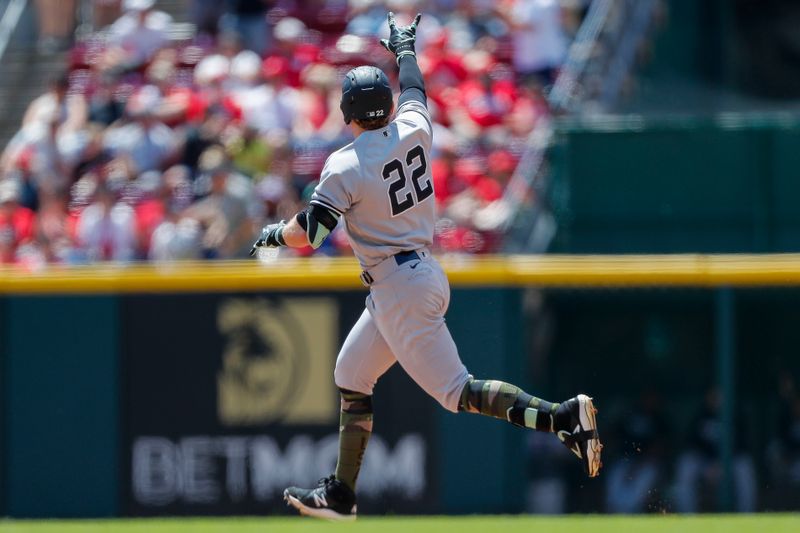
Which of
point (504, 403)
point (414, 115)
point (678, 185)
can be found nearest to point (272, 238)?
point (414, 115)

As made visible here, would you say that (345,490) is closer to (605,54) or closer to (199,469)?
(199,469)

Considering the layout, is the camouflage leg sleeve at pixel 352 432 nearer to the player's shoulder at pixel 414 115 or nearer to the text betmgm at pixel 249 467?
the player's shoulder at pixel 414 115

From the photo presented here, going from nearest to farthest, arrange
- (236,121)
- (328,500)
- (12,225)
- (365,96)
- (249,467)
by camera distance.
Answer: (365,96)
(328,500)
(249,467)
(12,225)
(236,121)

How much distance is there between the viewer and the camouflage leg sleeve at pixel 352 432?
6.89 meters

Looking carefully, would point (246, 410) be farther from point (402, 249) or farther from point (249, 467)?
point (402, 249)

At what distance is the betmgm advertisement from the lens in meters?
10.3

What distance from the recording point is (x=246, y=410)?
34.4 feet

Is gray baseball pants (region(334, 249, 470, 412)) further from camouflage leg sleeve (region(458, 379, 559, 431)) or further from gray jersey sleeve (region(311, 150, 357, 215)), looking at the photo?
gray jersey sleeve (region(311, 150, 357, 215))

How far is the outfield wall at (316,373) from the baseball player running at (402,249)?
365cm

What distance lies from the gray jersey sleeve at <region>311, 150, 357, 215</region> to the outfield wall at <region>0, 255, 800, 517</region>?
13.1ft

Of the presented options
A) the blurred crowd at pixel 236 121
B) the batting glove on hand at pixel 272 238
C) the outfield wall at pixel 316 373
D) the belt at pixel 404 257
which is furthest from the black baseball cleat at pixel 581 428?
the blurred crowd at pixel 236 121

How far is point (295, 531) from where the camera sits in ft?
28.8

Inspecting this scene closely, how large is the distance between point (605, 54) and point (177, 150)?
3.72 m

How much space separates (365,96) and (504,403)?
1459mm
